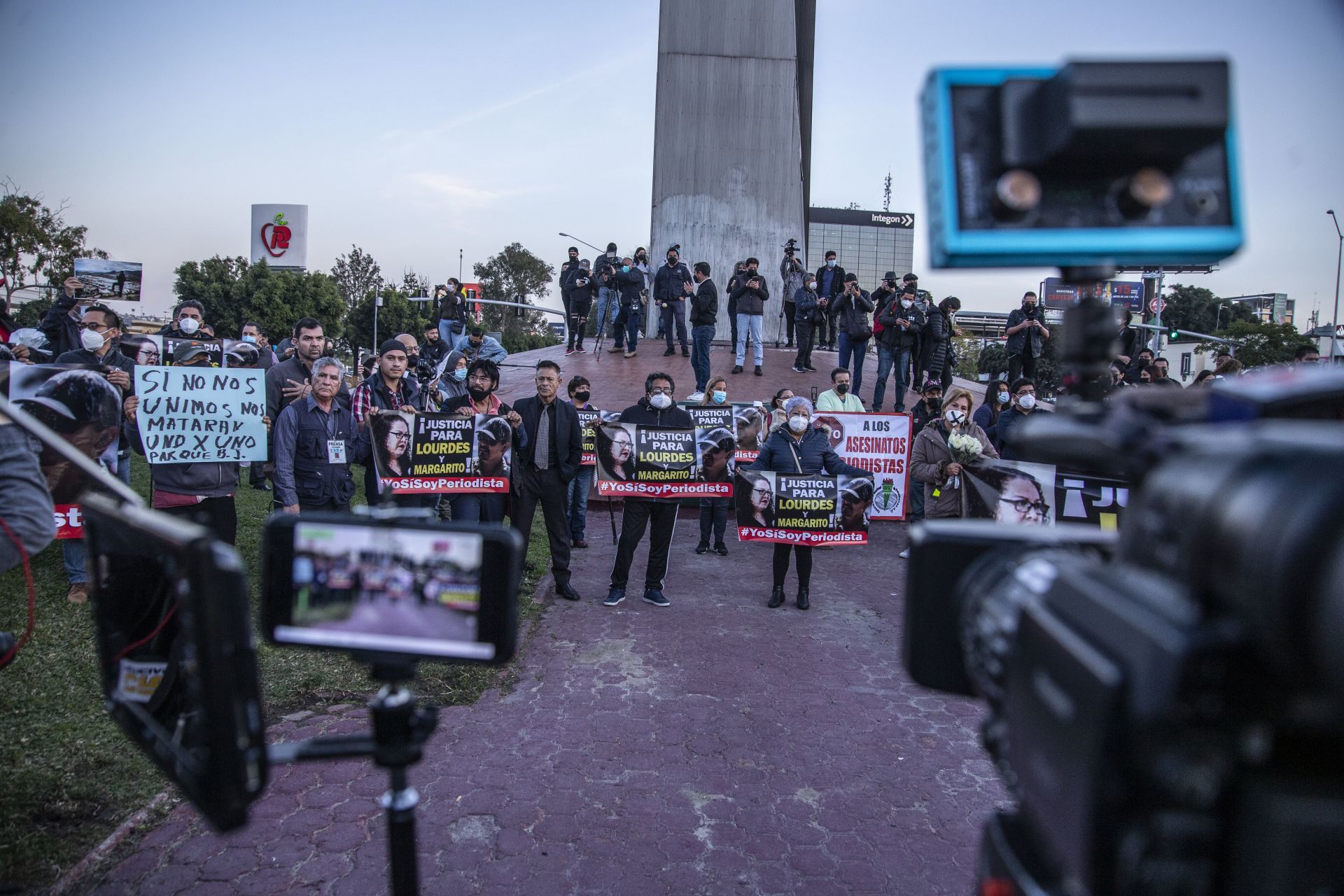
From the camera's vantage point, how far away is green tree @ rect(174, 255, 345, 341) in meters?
46.0

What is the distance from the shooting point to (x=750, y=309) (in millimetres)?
16531

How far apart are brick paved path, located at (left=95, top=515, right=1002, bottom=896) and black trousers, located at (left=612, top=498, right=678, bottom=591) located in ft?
3.53

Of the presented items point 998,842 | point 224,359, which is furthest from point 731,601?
point 998,842

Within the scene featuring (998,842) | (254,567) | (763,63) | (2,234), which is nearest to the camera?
(998,842)

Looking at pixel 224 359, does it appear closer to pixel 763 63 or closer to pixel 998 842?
pixel 998 842

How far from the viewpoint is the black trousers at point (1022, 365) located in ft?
47.4

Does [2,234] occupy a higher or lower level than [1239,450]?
higher

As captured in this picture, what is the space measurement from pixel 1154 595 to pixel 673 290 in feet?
55.9

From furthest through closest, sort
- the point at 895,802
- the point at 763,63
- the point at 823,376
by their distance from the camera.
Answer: the point at 763,63
the point at 823,376
the point at 895,802

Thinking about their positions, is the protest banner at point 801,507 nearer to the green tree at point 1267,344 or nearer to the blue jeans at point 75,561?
the blue jeans at point 75,561

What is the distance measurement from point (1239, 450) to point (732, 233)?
70.9 feet

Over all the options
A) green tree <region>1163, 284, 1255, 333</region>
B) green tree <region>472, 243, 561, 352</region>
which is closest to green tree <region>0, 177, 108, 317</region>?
green tree <region>472, 243, 561, 352</region>

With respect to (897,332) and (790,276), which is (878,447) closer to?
(897,332)

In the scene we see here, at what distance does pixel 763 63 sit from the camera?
21.9 m
